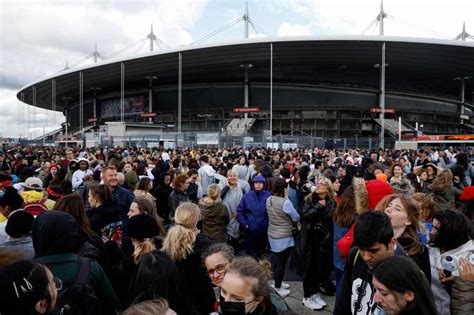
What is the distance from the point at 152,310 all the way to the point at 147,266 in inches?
35.4

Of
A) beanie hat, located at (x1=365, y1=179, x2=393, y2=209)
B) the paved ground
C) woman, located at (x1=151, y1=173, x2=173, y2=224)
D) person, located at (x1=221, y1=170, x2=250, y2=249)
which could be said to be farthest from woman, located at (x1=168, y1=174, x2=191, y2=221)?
beanie hat, located at (x1=365, y1=179, x2=393, y2=209)

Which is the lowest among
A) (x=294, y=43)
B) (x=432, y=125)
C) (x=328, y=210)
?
(x=328, y=210)

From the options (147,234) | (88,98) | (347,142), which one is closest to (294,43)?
(347,142)

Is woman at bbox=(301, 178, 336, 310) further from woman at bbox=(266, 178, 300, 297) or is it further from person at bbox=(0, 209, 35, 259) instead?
person at bbox=(0, 209, 35, 259)

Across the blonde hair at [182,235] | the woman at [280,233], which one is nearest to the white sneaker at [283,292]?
the woman at [280,233]

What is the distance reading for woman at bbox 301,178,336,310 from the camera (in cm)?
468

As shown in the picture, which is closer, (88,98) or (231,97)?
(231,97)

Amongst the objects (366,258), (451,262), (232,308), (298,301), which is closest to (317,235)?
(298,301)

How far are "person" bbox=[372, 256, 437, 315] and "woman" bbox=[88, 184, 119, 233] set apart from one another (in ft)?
11.1

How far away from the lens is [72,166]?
A: 8672 millimetres

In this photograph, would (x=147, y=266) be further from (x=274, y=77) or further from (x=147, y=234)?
(x=274, y=77)

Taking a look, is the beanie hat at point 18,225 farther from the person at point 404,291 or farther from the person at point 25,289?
the person at point 404,291

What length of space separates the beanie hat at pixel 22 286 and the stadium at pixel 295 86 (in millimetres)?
42025

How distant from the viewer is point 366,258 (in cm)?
220
